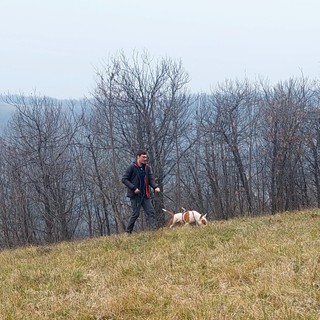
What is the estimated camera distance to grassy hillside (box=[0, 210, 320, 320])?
4281mm

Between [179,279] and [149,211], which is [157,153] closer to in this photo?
[149,211]

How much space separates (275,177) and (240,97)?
6.08m

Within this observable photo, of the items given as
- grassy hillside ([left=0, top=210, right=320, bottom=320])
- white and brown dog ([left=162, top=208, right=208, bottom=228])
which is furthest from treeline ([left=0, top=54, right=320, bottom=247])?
grassy hillside ([left=0, top=210, right=320, bottom=320])

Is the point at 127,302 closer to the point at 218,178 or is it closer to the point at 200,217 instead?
the point at 200,217

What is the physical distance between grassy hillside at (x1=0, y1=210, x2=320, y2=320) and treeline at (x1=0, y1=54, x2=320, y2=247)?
12.6 m

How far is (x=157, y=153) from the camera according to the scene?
22.6 meters

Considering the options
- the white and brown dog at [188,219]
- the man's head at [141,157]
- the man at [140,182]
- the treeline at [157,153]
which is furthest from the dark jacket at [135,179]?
the treeline at [157,153]

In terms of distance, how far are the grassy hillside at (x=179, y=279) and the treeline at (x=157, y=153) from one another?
1255 centimetres

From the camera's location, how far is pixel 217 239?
26.6 feet

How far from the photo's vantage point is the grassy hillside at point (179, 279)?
428cm

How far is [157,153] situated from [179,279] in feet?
56.6

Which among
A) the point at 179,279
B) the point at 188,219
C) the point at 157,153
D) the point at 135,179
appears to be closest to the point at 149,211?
the point at 135,179

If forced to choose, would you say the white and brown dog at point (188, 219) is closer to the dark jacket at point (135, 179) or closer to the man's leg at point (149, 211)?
the man's leg at point (149, 211)

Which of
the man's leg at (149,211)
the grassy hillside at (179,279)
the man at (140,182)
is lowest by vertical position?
the grassy hillside at (179,279)
